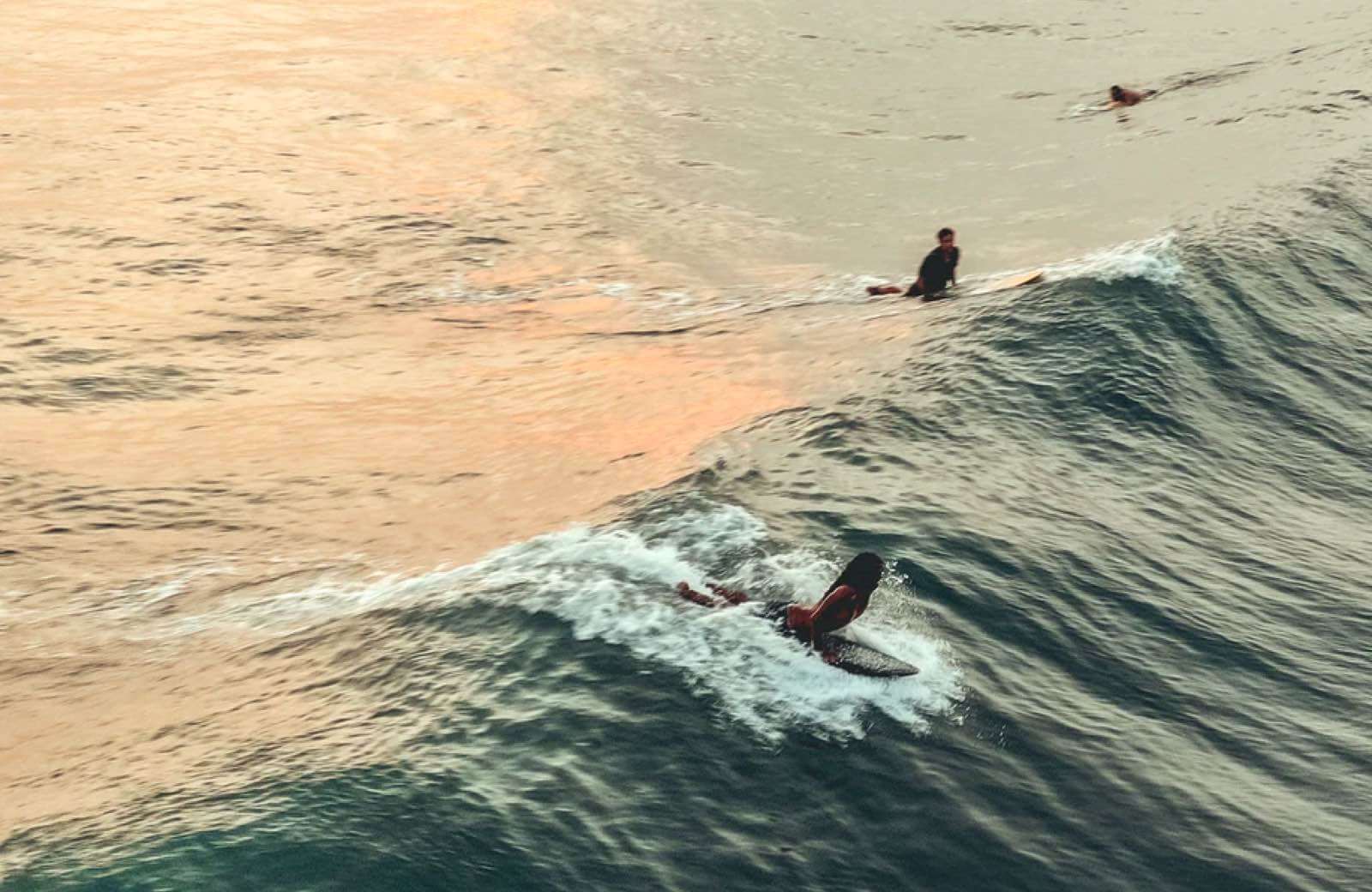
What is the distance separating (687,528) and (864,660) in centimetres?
320

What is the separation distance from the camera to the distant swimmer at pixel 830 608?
13.0 meters

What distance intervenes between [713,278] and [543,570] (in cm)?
1247

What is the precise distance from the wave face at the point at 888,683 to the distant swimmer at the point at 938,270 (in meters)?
2.96

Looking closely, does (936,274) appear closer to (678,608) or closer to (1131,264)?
(1131,264)

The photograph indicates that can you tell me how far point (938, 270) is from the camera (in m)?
23.3

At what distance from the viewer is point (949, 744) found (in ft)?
39.7

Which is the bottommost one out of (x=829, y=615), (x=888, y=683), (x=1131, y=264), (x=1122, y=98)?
(x=888, y=683)

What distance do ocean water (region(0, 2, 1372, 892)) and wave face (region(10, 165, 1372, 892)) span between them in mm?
50

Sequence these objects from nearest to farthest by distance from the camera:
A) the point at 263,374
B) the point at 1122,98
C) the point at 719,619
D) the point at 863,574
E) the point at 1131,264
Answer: the point at 863,574 < the point at 719,619 < the point at 263,374 < the point at 1131,264 < the point at 1122,98

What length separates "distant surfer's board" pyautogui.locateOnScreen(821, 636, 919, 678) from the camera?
12750 mm

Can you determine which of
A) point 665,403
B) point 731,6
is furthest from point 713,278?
point 731,6

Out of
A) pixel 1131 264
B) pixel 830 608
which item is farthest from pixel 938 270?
pixel 830 608

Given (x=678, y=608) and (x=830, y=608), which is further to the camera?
(x=678, y=608)

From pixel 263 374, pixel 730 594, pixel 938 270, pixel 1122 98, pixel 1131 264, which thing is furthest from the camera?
pixel 1122 98
